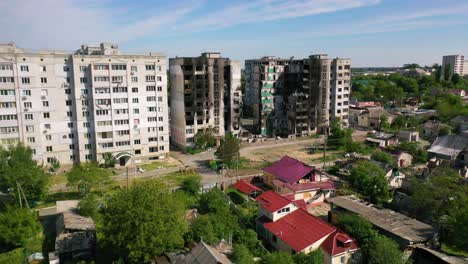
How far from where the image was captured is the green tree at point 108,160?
1923 inches

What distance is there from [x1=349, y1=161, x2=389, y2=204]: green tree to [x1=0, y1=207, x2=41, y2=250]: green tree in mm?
28117

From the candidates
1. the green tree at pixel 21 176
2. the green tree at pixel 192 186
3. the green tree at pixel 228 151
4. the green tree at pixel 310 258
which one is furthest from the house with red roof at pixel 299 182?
the green tree at pixel 21 176

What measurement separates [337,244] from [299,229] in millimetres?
3024

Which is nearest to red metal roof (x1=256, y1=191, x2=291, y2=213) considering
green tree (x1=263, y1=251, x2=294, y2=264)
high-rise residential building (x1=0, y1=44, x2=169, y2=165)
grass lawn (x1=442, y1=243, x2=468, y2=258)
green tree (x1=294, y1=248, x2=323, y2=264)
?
green tree (x1=294, y1=248, x2=323, y2=264)

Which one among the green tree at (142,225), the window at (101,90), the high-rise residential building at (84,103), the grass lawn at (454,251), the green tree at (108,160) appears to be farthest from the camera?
the green tree at (108,160)

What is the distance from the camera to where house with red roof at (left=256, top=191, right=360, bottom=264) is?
2419 cm

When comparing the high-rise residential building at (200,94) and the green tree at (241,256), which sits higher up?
the high-rise residential building at (200,94)

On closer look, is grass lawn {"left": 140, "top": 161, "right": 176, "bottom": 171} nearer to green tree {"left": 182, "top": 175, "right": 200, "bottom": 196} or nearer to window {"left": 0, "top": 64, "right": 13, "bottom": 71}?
green tree {"left": 182, "top": 175, "right": 200, "bottom": 196}

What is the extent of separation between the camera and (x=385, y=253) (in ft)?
72.6

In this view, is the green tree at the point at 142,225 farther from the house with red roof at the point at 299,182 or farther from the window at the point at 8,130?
the window at the point at 8,130

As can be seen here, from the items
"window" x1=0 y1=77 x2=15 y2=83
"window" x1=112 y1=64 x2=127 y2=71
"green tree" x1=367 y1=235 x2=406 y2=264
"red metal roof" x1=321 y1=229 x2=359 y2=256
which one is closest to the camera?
"green tree" x1=367 y1=235 x2=406 y2=264

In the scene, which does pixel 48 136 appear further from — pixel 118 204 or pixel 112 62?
pixel 118 204

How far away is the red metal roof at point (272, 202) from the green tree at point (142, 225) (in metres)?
7.44

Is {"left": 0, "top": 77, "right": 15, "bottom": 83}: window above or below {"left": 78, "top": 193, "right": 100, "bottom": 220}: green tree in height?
above
